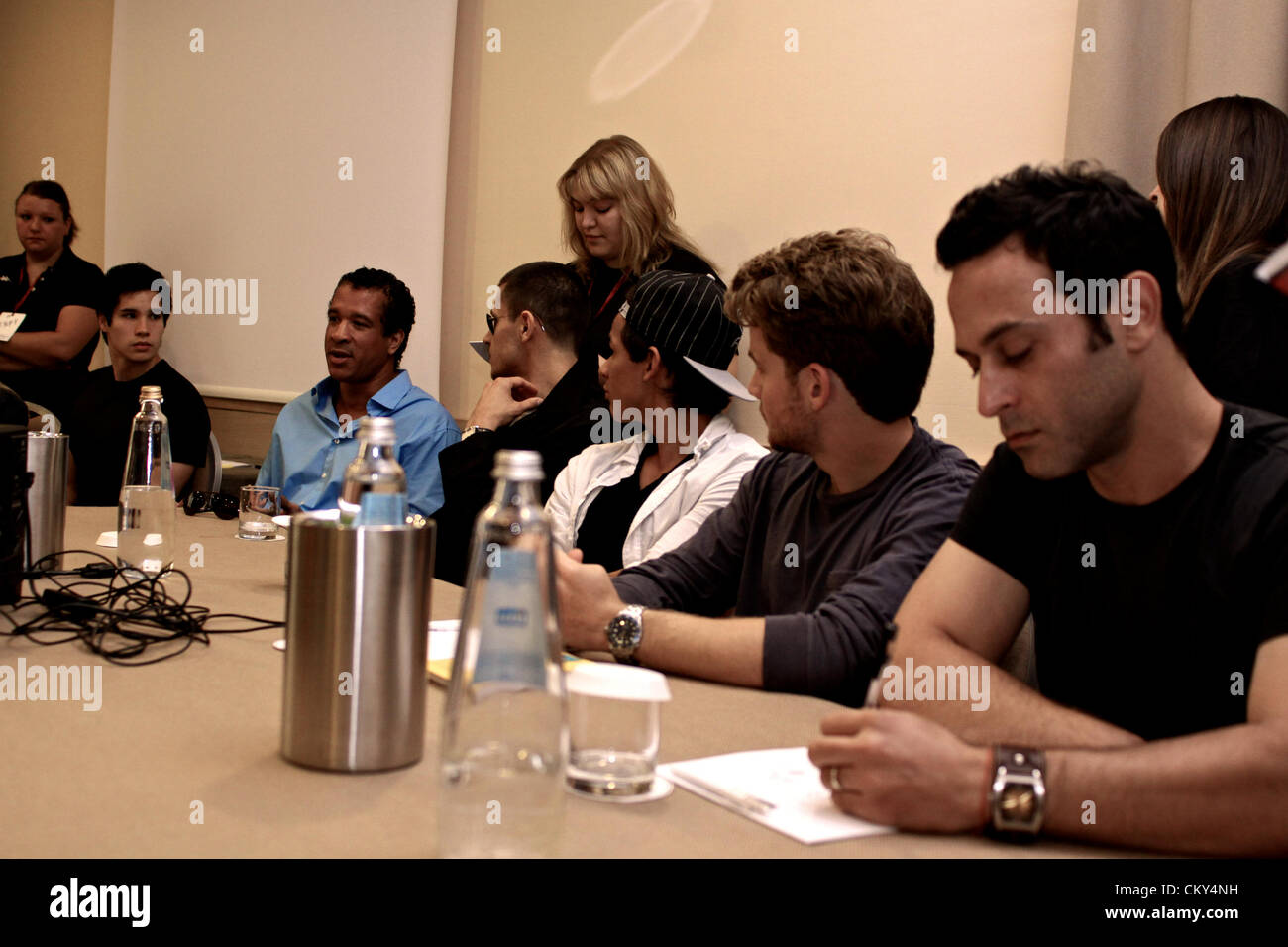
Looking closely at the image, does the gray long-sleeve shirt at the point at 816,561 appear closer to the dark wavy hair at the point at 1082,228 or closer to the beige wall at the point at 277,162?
the dark wavy hair at the point at 1082,228

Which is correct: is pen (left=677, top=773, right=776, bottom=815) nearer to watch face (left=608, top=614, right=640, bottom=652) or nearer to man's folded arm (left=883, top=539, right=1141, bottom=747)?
man's folded arm (left=883, top=539, right=1141, bottom=747)

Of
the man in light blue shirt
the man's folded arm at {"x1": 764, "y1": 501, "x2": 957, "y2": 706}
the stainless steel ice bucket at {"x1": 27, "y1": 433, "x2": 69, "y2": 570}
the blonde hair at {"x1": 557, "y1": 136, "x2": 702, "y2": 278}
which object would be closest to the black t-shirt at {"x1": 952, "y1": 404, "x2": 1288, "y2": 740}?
the man's folded arm at {"x1": 764, "y1": 501, "x2": 957, "y2": 706}

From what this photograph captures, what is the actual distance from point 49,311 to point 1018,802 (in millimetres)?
4808

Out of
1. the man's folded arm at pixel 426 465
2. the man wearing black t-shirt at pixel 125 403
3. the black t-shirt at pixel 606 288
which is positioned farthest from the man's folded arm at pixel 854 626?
the man wearing black t-shirt at pixel 125 403

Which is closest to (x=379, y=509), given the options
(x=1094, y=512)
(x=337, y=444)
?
(x=1094, y=512)

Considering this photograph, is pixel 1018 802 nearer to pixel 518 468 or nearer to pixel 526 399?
pixel 518 468

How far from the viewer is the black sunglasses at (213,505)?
8.57 ft

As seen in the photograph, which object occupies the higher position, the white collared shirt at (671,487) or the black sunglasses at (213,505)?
the white collared shirt at (671,487)

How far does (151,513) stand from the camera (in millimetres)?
1835

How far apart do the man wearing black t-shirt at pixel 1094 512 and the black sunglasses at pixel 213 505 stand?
1751mm

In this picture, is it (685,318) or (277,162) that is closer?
(685,318)

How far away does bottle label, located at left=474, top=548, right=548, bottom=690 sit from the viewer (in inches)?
31.8

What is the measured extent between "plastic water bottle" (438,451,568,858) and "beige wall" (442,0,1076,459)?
5.60 ft

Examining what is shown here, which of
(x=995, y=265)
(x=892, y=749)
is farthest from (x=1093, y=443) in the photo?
(x=892, y=749)
